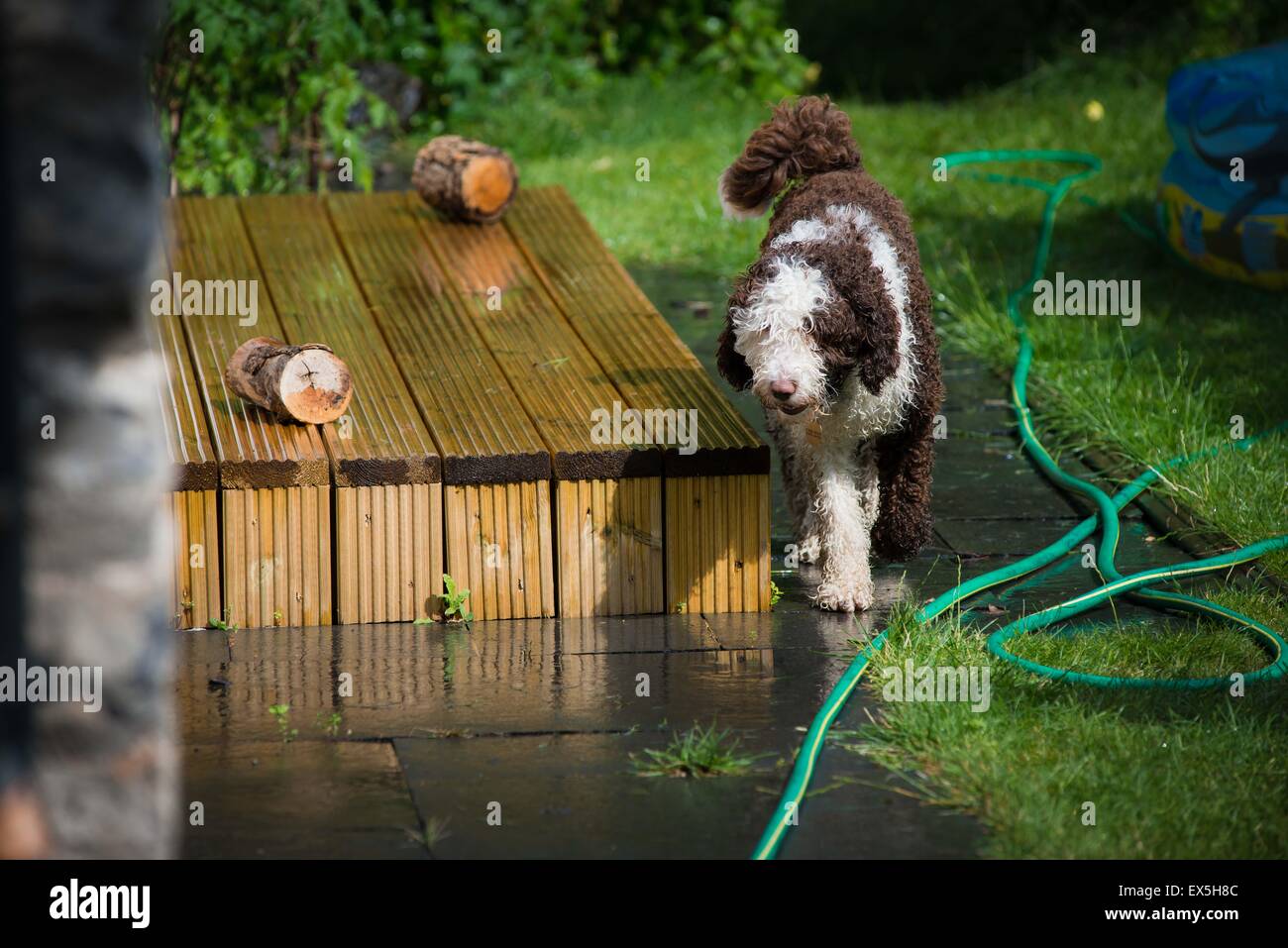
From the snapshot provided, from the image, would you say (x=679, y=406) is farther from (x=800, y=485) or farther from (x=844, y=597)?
(x=844, y=597)

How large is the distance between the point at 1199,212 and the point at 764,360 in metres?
3.97

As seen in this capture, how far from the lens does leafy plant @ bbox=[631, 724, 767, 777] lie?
341 cm

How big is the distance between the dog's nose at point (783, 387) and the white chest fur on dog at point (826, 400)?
0.04ft

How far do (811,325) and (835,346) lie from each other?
10 cm

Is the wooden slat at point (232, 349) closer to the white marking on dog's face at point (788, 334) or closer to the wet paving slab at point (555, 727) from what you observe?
the wet paving slab at point (555, 727)

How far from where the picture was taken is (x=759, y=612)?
4.48 m

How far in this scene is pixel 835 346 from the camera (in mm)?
3955

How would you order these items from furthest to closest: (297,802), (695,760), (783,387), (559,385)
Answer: (559,385), (783,387), (695,760), (297,802)

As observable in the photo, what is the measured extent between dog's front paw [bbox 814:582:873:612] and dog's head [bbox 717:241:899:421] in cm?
58

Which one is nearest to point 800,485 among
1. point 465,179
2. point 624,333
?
point 624,333

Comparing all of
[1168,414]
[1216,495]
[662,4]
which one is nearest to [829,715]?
[1216,495]

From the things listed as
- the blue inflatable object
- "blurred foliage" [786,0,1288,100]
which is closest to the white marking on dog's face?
the blue inflatable object

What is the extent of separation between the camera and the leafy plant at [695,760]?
341 centimetres
